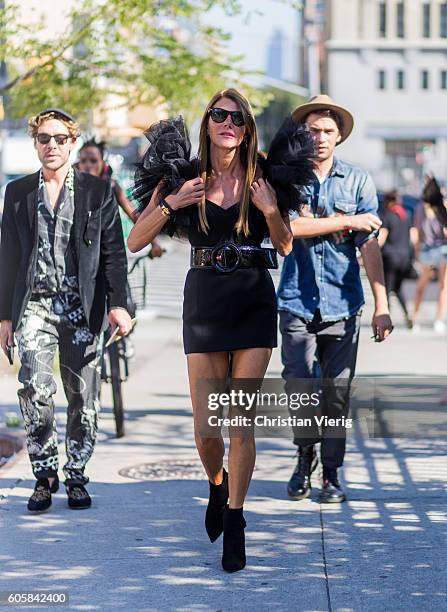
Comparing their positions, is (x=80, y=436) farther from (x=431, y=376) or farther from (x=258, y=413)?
(x=431, y=376)

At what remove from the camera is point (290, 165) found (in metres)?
5.80

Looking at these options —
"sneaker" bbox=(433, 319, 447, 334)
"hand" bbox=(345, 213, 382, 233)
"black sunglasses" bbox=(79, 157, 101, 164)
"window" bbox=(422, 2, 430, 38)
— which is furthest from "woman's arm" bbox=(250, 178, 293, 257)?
"window" bbox=(422, 2, 430, 38)

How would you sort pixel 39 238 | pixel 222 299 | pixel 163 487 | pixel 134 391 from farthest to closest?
pixel 134 391 < pixel 163 487 < pixel 39 238 < pixel 222 299

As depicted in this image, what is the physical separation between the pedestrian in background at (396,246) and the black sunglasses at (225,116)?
10.1 metres

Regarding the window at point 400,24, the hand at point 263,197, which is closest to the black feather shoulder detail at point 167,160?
the hand at point 263,197

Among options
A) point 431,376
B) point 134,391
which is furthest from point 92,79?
point 431,376

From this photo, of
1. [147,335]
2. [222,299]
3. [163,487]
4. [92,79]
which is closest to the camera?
[222,299]

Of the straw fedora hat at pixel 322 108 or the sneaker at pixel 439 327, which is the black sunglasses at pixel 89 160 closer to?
the straw fedora hat at pixel 322 108

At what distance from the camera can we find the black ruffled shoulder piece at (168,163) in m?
5.76

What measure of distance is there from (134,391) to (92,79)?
3079 mm

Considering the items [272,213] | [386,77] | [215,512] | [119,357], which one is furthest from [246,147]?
[386,77]

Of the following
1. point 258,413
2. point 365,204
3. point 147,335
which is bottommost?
point 147,335

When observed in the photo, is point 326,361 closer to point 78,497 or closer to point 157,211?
point 78,497

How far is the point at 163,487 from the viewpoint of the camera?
7406mm
